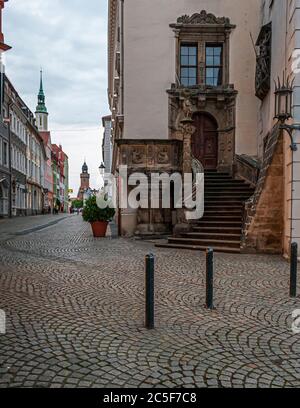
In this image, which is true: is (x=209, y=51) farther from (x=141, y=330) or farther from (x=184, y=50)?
(x=141, y=330)

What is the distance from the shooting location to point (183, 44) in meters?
17.4

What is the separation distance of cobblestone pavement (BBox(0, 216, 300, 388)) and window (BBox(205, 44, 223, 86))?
11587mm

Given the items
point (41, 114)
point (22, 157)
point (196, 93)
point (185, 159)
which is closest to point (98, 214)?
point (185, 159)

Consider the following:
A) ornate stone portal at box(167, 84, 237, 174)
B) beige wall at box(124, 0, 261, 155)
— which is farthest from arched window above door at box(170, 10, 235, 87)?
ornate stone portal at box(167, 84, 237, 174)

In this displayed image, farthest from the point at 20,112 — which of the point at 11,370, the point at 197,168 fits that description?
the point at 11,370

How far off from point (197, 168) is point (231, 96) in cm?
534

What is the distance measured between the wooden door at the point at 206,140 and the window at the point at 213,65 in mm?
1573

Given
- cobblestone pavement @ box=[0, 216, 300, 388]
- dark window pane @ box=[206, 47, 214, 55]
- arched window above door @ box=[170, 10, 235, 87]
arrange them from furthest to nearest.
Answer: dark window pane @ box=[206, 47, 214, 55] < arched window above door @ box=[170, 10, 235, 87] < cobblestone pavement @ box=[0, 216, 300, 388]

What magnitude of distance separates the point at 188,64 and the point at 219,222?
852cm

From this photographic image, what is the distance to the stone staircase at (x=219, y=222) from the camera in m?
11.4

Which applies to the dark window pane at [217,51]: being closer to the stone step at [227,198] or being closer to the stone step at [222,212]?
the stone step at [227,198]

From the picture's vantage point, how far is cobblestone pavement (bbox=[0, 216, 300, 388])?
3.31 meters

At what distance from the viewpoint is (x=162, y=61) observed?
1694 cm

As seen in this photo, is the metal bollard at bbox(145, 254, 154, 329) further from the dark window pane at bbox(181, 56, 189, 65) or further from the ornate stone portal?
the dark window pane at bbox(181, 56, 189, 65)
